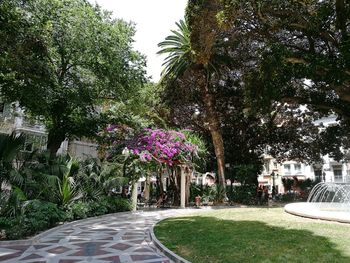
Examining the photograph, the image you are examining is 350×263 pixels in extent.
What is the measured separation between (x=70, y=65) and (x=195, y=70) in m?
10.5

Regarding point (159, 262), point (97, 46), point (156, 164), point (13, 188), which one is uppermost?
point (97, 46)

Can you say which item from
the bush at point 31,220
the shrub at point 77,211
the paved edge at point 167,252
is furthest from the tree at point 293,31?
the bush at point 31,220

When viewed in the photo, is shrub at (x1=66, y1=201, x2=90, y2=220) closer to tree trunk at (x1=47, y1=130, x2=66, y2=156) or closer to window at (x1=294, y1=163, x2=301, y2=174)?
tree trunk at (x1=47, y1=130, x2=66, y2=156)

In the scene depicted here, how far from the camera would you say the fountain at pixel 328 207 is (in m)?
12.0

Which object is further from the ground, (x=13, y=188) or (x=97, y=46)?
(x=97, y=46)

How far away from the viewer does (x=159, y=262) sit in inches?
311

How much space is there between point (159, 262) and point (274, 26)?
1348 centimetres

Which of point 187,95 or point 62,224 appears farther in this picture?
point 187,95

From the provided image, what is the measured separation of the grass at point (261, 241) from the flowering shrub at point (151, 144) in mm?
7711

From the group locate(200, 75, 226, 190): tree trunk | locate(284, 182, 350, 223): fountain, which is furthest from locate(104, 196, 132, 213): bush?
locate(200, 75, 226, 190): tree trunk

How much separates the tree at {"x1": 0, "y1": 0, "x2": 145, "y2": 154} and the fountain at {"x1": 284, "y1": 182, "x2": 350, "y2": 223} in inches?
446

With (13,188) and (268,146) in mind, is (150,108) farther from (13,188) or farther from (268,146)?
(13,188)

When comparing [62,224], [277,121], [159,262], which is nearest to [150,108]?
[277,121]

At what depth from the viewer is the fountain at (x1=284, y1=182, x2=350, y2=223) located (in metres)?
12.0
